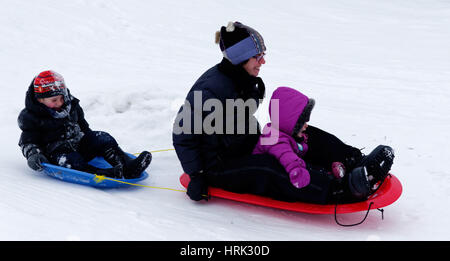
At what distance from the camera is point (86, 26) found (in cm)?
835

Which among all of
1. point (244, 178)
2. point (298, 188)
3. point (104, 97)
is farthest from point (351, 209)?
point (104, 97)

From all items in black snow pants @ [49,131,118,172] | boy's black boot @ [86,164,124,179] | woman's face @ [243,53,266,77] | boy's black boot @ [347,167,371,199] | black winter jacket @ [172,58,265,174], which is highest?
woman's face @ [243,53,266,77]

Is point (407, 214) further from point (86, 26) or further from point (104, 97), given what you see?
point (86, 26)

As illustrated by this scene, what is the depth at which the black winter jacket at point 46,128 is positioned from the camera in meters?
3.32

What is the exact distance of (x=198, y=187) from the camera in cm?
298

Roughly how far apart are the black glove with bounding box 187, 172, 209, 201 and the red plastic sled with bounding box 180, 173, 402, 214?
0.06 metres

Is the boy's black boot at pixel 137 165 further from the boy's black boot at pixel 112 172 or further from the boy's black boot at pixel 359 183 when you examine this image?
the boy's black boot at pixel 359 183

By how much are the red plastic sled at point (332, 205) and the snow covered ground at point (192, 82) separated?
0.35 ft

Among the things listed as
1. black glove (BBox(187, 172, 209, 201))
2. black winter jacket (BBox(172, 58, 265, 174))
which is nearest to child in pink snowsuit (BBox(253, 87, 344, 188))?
black winter jacket (BBox(172, 58, 265, 174))

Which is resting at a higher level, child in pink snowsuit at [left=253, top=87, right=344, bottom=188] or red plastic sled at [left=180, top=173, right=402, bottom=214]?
child in pink snowsuit at [left=253, top=87, right=344, bottom=188]

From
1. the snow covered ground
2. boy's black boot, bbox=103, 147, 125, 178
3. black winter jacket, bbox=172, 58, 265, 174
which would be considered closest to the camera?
the snow covered ground

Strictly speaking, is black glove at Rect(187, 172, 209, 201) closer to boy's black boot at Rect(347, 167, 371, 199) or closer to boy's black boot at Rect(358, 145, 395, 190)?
boy's black boot at Rect(347, 167, 371, 199)

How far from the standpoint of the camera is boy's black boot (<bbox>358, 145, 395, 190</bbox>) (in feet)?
9.26

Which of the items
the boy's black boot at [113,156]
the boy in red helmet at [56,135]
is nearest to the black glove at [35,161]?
the boy in red helmet at [56,135]
